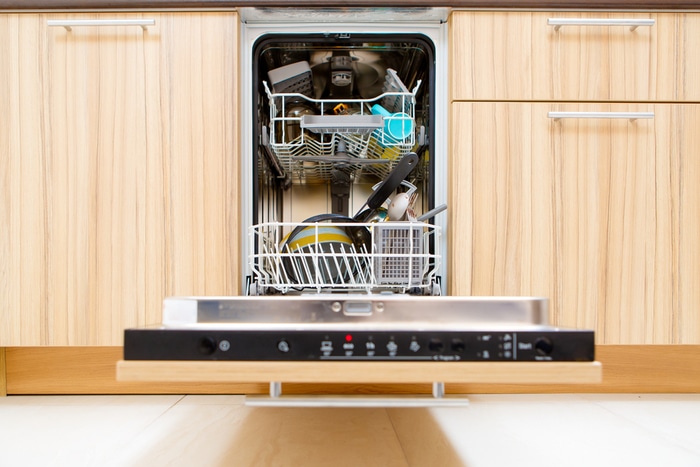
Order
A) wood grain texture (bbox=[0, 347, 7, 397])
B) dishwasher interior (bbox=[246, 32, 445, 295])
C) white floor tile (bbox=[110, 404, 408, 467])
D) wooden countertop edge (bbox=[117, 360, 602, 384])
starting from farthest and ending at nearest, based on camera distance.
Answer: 1. wood grain texture (bbox=[0, 347, 7, 397])
2. dishwasher interior (bbox=[246, 32, 445, 295])
3. white floor tile (bbox=[110, 404, 408, 467])
4. wooden countertop edge (bbox=[117, 360, 602, 384])

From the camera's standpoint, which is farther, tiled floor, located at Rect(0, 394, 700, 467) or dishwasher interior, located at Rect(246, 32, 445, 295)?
dishwasher interior, located at Rect(246, 32, 445, 295)

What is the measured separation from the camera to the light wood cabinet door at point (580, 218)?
928 mm

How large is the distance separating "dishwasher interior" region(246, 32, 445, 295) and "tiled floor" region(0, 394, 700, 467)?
0.96ft

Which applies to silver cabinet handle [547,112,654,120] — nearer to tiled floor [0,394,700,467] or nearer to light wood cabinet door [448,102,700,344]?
light wood cabinet door [448,102,700,344]

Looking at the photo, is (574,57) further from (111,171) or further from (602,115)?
(111,171)

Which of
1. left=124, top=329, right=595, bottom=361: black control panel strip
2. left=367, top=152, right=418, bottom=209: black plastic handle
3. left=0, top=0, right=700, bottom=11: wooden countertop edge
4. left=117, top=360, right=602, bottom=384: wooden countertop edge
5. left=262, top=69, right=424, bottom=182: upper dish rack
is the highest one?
left=0, top=0, right=700, bottom=11: wooden countertop edge

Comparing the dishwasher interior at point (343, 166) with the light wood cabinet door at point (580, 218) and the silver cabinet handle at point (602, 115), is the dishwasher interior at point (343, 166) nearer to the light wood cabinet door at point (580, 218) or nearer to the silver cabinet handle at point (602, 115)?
the light wood cabinet door at point (580, 218)

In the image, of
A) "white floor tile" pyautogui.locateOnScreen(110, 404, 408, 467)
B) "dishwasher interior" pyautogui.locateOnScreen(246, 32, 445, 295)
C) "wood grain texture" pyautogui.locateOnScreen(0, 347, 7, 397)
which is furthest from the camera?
"wood grain texture" pyautogui.locateOnScreen(0, 347, 7, 397)

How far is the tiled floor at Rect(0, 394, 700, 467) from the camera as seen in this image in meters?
0.75

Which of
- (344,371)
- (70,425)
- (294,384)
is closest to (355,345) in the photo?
(344,371)

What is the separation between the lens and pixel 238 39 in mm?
953

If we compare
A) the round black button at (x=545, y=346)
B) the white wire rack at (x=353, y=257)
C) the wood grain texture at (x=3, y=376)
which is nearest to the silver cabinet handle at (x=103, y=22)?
the white wire rack at (x=353, y=257)

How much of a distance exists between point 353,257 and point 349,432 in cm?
36

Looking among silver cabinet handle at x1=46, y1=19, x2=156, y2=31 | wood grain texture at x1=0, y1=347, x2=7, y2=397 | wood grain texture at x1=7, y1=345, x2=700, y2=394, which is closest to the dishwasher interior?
silver cabinet handle at x1=46, y1=19, x2=156, y2=31
